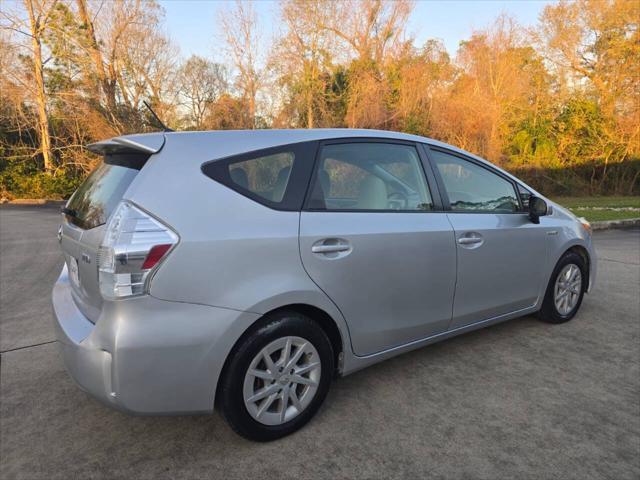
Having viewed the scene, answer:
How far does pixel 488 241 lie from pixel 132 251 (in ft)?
7.68

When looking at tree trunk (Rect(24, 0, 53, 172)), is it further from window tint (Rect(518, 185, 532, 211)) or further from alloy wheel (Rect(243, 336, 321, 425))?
alloy wheel (Rect(243, 336, 321, 425))

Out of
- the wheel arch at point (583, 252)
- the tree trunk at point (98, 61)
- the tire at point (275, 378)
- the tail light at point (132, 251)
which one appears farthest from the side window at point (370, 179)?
the tree trunk at point (98, 61)

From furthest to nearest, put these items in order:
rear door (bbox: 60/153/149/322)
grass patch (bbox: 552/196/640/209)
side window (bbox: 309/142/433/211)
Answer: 1. grass patch (bbox: 552/196/640/209)
2. side window (bbox: 309/142/433/211)
3. rear door (bbox: 60/153/149/322)

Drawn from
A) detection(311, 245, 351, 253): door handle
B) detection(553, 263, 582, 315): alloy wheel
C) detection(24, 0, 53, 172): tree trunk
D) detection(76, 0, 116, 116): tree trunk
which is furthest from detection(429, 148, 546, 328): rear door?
detection(24, 0, 53, 172): tree trunk

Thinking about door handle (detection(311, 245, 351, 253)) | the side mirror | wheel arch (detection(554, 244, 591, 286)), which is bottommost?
wheel arch (detection(554, 244, 591, 286))

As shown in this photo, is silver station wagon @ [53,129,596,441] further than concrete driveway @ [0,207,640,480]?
No

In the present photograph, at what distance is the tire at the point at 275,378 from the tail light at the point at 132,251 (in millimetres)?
556

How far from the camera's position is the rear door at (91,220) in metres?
2.07

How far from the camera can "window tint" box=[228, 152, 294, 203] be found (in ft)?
7.18

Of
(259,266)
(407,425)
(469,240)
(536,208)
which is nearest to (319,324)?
(259,266)

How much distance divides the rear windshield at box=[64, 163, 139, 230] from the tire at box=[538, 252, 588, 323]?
339 cm

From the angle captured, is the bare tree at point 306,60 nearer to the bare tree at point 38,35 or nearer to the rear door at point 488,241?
the bare tree at point 38,35

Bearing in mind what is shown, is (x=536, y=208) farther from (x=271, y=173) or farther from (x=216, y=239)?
(x=216, y=239)

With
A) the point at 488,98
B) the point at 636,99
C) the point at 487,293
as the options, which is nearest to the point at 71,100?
the point at 488,98
